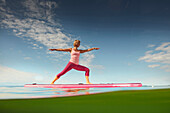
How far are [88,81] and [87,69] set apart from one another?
81 centimetres

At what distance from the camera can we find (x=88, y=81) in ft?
30.7

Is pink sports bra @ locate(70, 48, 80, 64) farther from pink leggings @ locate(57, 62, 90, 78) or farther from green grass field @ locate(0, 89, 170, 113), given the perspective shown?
green grass field @ locate(0, 89, 170, 113)

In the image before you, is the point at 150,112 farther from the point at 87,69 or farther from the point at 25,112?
the point at 87,69

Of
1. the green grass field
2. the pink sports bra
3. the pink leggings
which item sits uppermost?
the pink sports bra

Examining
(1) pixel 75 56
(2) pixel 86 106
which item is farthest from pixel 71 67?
(2) pixel 86 106

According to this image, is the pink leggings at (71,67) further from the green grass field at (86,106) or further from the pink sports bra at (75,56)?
the green grass field at (86,106)

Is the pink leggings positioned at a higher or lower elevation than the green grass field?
higher

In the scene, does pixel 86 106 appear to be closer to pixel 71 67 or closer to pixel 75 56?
pixel 71 67

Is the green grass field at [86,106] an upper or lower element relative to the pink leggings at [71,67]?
lower

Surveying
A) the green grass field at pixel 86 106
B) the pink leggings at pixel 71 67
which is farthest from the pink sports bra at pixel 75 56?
the green grass field at pixel 86 106

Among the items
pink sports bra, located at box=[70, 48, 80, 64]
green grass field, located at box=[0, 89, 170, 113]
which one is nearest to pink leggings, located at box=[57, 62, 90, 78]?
pink sports bra, located at box=[70, 48, 80, 64]

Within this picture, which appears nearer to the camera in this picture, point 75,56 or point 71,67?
point 71,67

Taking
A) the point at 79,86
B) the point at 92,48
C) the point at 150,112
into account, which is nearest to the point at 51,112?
the point at 150,112

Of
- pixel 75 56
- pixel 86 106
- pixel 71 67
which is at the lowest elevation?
pixel 86 106
